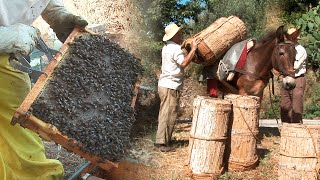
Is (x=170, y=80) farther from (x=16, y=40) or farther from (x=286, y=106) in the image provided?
(x=16, y=40)

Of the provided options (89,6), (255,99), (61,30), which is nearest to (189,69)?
(89,6)

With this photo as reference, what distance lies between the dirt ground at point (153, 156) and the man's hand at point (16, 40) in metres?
1.77

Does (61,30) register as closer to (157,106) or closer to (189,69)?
(157,106)

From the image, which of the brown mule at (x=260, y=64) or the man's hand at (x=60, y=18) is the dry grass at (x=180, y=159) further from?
the man's hand at (x=60, y=18)

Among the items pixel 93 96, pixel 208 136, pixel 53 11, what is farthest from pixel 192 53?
pixel 93 96

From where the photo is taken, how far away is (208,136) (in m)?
6.05

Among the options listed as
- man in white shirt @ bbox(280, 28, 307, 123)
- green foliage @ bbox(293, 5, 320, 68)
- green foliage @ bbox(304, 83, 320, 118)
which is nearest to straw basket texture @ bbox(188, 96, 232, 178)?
man in white shirt @ bbox(280, 28, 307, 123)

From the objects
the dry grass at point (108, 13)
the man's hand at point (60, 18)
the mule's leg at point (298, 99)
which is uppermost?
the dry grass at point (108, 13)

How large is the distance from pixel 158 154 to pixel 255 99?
7.06 ft

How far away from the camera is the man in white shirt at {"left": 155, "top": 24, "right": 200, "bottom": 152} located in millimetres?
7676

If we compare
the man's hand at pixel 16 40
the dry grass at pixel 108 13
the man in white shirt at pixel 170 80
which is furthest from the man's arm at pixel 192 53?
the man's hand at pixel 16 40

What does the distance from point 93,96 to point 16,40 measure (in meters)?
0.78

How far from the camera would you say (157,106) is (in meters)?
10.1

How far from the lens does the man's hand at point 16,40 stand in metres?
3.34
